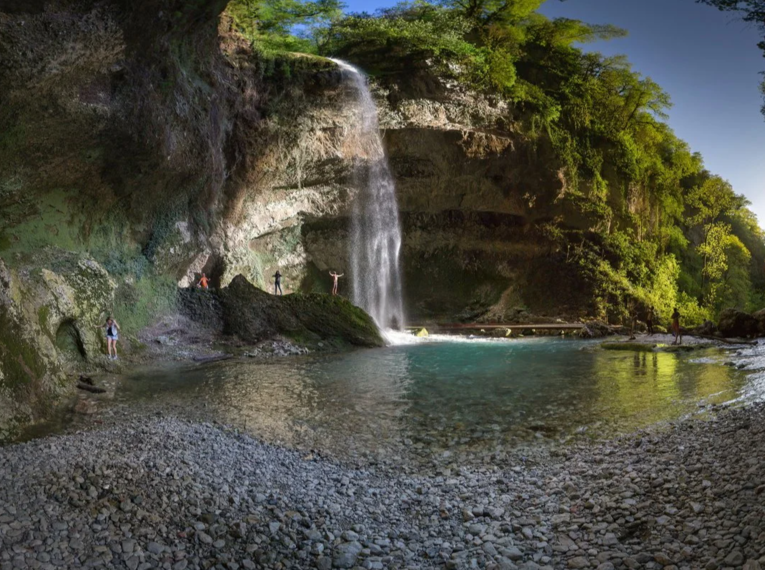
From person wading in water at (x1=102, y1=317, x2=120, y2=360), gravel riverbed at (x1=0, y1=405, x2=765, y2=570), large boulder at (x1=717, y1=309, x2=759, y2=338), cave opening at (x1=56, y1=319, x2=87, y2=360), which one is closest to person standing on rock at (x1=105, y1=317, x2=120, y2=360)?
person wading in water at (x1=102, y1=317, x2=120, y2=360)

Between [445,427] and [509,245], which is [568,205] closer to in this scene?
[509,245]

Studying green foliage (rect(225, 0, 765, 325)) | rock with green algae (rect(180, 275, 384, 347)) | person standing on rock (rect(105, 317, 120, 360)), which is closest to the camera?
person standing on rock (rect(105, 317, 120, 360))

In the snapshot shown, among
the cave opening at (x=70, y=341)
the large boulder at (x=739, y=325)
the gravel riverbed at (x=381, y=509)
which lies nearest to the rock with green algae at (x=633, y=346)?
the large boulder at (x=739, y=325)

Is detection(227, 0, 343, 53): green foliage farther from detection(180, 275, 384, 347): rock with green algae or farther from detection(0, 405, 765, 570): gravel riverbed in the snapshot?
detection(0, 405, 765, 570): gravel riverbed

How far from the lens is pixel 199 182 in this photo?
58.1 feet

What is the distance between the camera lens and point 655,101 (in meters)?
27.4

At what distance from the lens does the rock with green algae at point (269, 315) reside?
16.8 m

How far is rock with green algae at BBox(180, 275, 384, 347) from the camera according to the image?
1684cm

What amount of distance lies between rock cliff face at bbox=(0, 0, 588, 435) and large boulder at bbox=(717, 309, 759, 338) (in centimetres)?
765

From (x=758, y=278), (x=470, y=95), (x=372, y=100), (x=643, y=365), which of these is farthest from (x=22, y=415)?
(x=758, y=278)

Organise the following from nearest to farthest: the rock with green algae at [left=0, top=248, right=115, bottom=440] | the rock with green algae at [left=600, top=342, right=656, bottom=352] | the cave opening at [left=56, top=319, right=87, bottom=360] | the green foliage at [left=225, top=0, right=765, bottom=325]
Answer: the rock with green algae at [left=0, top=248, right=115, bottom=440] < the cave opening at [left=56, top=319, right=87, bottom=360] < the rock with green algae at [left=600, top=342, right=656, bottom=352] < the green foliage at [left=225, top=0, right=765, bottom=325]

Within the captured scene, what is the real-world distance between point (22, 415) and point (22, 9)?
326 inches

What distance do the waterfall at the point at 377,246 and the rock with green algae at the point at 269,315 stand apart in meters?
6.43

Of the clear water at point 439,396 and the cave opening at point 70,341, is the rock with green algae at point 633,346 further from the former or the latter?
the cave opening at point 70,341
